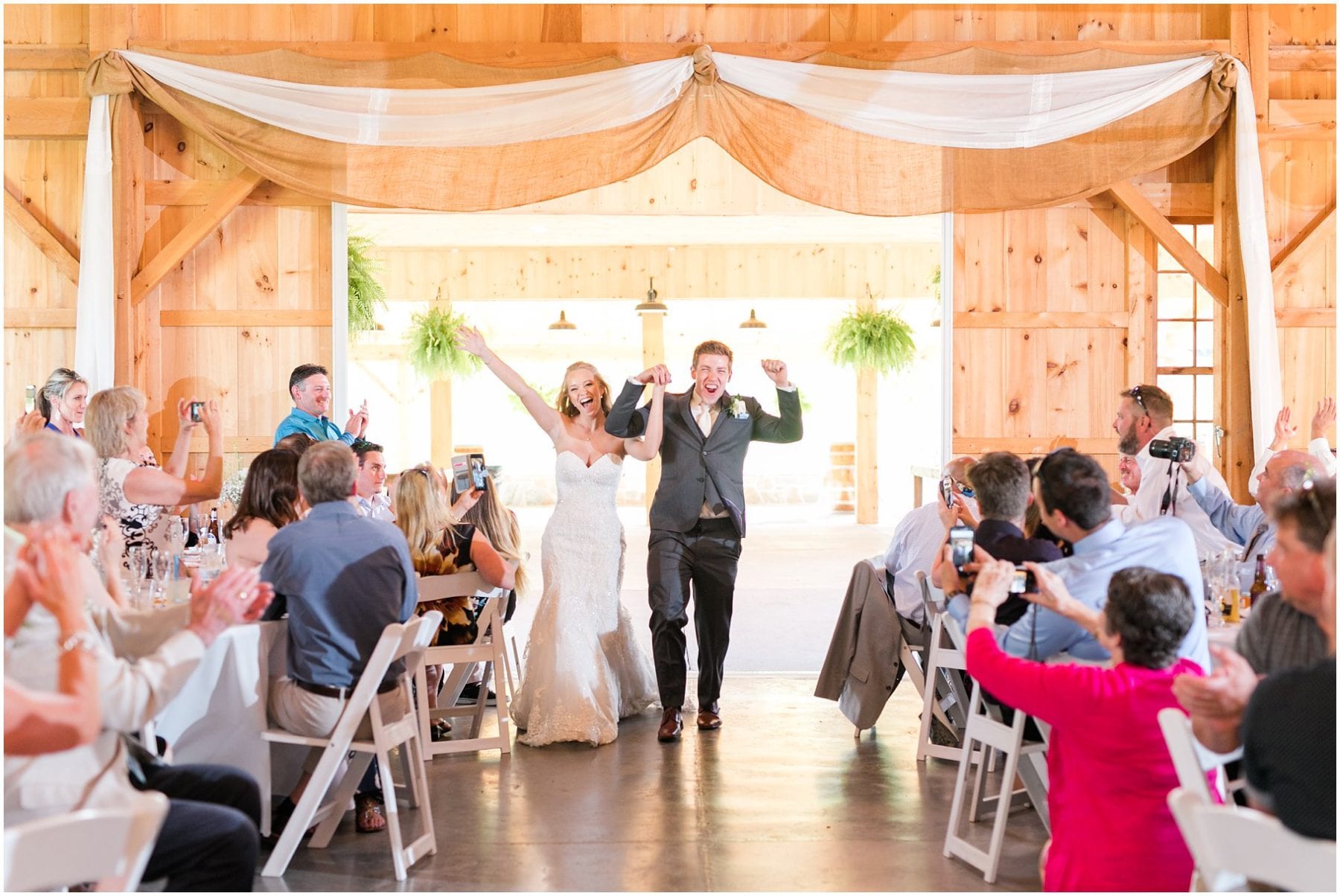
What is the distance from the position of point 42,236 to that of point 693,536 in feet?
12.0

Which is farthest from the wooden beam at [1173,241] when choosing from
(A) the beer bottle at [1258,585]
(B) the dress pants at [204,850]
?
(B) the dress pants at [204,850]

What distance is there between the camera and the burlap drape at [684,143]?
567 cm

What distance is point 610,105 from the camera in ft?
18.5

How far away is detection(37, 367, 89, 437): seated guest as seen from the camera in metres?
4.89

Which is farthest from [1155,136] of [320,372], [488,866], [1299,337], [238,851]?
[238,851]

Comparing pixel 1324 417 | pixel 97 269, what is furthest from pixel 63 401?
pixel 1324 417

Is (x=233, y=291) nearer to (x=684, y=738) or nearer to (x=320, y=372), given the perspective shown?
(x=320, y=372)

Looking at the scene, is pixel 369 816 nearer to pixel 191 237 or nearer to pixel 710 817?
pixel 710 817

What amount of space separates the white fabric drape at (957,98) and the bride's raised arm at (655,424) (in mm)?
1750

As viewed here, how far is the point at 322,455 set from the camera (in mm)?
3324

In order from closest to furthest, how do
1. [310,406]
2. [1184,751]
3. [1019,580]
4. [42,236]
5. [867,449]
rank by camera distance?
[1184,751] < [1019,580] < [310,406] < [42,236] < [867,449]

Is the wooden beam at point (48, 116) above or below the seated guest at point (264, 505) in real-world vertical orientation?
above

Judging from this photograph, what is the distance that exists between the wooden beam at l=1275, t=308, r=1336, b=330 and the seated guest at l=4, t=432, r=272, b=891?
5384 millimetres

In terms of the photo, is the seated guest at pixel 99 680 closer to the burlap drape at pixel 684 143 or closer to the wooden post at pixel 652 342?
the burlap drape at pixel 684 143
